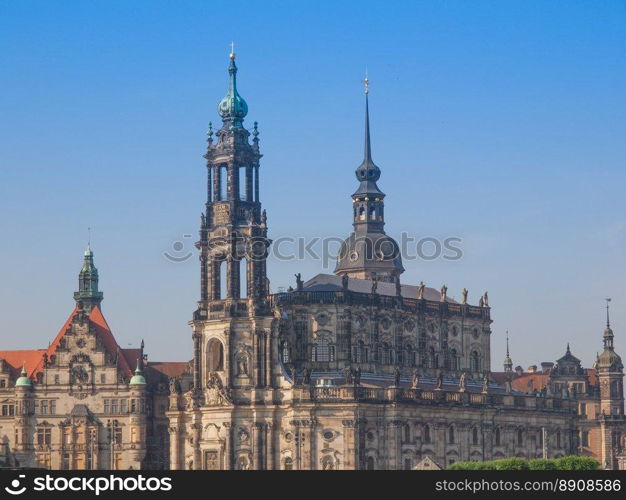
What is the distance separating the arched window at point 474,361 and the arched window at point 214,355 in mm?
26437

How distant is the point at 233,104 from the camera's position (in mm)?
139625

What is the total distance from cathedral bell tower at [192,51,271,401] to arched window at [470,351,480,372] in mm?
25039

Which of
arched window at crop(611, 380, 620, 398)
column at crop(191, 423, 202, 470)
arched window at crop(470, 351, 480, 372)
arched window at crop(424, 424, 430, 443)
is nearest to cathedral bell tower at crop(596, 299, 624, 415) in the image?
arched window at crop(611, 380, 620, 398)

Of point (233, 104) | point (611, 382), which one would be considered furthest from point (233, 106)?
point (611, 382)

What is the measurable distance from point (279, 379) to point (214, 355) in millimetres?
6317

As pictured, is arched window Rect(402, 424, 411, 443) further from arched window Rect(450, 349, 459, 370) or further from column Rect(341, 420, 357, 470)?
arched window Rect(450, 349, 459, 370)

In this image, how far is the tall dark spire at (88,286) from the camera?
540ft

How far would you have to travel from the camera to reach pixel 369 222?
6191 inches

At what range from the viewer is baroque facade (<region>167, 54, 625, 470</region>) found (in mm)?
134625

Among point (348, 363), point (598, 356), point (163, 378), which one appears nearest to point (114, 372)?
point (163, 378)

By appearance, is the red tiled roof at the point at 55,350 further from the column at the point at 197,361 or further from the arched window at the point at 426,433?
the arched window at the point at 426,433

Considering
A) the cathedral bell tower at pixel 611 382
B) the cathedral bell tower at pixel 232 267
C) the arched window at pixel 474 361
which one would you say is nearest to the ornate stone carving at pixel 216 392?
the cathedral bell tower at pixel 232 267
